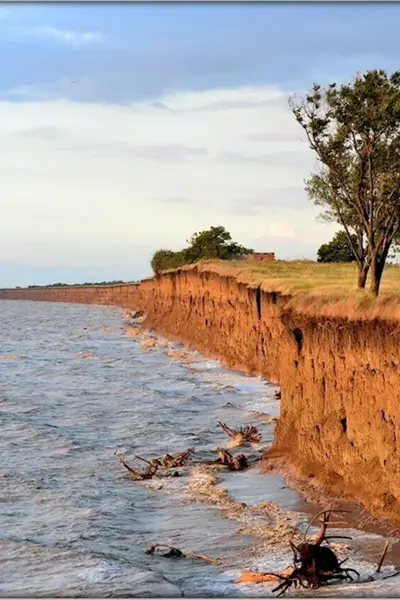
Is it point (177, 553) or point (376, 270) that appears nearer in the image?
point (177, 553)

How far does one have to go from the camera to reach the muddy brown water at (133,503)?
10922mm

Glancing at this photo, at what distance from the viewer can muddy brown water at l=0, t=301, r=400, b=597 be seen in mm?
10922

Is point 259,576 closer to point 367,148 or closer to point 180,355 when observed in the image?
point 367,148

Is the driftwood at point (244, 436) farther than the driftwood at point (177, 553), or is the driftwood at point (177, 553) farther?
the driftwood at point (244, 436)

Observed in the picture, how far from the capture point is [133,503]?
591 inches

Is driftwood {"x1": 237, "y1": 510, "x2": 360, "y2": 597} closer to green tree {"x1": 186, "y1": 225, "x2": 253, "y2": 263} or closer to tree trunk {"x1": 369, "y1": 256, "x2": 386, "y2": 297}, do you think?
tree trunk {"x1": 369, "y1": 256, "x2": 386, "y2": 297}

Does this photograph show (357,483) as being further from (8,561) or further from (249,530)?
(8,561)

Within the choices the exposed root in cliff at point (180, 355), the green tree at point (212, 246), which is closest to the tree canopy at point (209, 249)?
the green tree at point (212, 246)

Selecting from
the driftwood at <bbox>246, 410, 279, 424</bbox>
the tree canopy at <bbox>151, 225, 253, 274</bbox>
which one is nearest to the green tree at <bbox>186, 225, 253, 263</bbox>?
the tree canopy at <bbox>151, 225, 253, 274</bbox>

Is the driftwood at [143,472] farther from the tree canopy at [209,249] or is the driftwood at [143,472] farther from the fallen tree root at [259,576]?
the tree canopy at [209,249]

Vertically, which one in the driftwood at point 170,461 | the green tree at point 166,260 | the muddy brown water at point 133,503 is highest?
the green tree at point 166,260

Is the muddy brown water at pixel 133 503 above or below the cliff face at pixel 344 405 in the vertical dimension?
below

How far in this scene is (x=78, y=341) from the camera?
65.1m

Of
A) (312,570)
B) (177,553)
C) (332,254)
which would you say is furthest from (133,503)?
(332,254)
